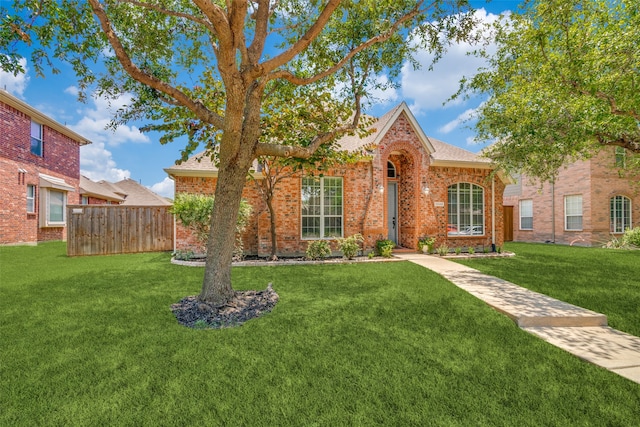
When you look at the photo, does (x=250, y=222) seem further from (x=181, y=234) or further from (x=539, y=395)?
(x=539, y=395)

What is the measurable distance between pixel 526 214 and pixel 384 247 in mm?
14886

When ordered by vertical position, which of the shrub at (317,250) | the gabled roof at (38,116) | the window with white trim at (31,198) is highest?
the gabled roof at (38,116)

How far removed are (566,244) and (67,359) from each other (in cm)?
2266

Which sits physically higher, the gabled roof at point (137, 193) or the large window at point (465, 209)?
the gabled roof at point (137, 193)

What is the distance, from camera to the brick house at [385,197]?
11.3 meters

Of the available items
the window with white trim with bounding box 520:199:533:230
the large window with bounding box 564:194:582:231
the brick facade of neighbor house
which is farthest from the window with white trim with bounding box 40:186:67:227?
the large window with bounding box 564:194:582:231

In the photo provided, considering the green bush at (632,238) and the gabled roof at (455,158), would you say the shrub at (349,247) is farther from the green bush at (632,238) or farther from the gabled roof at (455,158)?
the green bush at (632,238)

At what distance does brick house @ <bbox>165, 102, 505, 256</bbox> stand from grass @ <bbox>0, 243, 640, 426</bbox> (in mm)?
5691

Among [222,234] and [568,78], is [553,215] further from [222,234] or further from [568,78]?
[222,234]

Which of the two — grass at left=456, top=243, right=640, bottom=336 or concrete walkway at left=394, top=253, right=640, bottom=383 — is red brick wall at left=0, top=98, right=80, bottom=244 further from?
grass at left=456, top=243, right=640, bottom=336

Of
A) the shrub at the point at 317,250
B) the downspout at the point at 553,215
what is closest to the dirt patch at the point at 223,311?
the shrub at the point at 317,250

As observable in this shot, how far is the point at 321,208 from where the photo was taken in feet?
37.9

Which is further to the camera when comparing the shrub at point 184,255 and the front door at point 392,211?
the front door at point 392,211

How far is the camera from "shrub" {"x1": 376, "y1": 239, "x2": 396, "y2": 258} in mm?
10977
